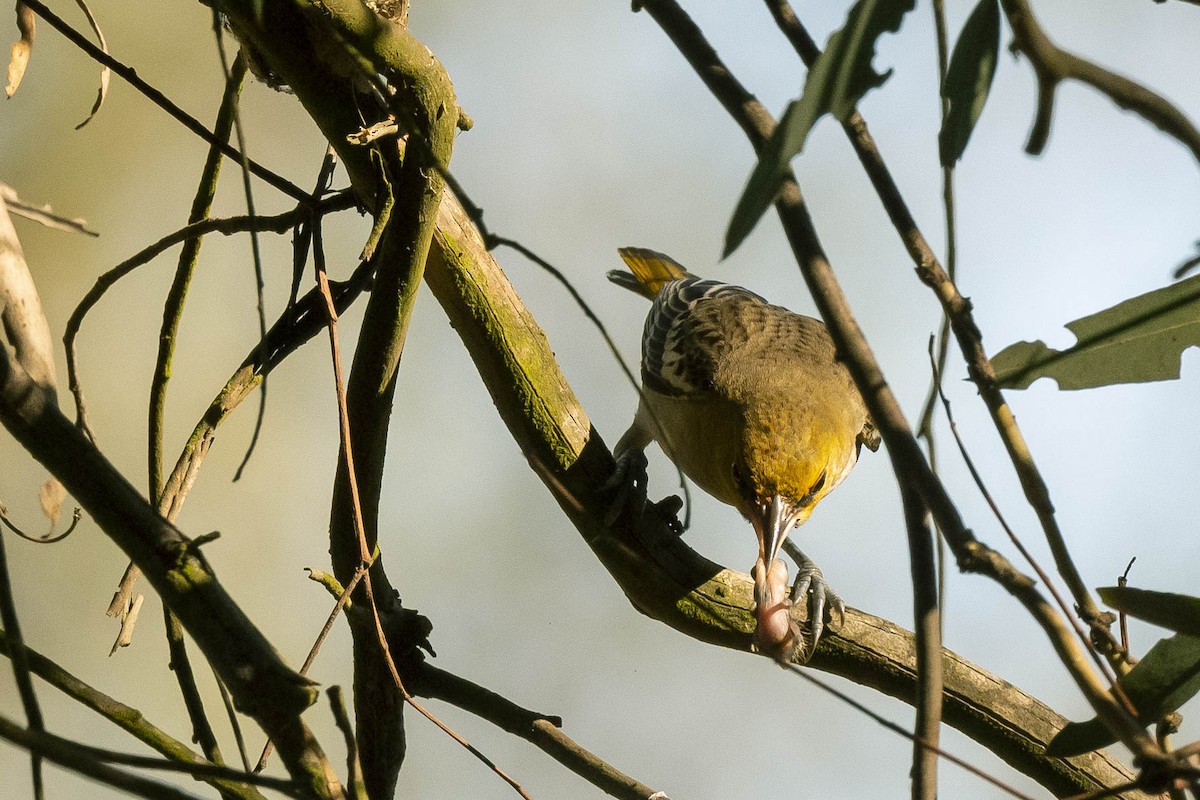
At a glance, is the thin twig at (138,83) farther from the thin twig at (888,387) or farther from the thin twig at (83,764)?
the thin twig at (83,764)

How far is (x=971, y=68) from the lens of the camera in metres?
1.08

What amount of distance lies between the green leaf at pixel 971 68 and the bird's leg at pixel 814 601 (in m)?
1.27

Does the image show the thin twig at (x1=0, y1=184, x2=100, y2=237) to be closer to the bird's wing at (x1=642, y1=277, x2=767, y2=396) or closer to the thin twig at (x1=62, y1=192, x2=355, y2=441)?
the thin twig at (x1=62, y1=192, x2=355, y2=441)

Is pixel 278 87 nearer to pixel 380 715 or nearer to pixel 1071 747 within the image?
pixel 380 715

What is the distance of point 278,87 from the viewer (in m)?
2.04

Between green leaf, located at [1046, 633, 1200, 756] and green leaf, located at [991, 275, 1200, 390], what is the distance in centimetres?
36

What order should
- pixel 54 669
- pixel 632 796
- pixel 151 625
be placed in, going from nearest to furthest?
pixel 54 669, pixel 632 796, pixel 151 625

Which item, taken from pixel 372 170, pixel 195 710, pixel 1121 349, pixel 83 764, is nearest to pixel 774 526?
pixel 1121 349

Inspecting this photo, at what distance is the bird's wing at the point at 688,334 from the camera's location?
3324mm

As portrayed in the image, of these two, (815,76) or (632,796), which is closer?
(815,76)

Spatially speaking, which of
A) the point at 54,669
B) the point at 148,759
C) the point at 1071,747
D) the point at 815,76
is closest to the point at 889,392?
the point at 815,76

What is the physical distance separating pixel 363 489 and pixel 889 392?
1.11 m

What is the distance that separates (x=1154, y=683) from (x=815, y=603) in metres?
0.99

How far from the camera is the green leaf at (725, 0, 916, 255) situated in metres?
0.87
